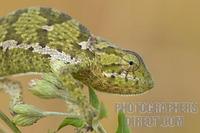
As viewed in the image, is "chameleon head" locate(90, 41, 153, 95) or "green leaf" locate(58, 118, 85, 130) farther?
"chameleon head" locate(90, 41, 153, 95)

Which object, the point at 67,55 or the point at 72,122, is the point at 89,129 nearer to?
the point at 72,122

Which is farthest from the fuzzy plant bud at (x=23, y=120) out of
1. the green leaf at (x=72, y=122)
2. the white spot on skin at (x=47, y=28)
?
the white spot on skin at (x=47, y=28)

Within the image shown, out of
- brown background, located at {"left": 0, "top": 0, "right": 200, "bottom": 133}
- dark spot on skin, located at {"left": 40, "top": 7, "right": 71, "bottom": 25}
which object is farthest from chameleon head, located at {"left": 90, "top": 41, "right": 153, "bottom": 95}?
brown background, located at {"left": 0, "top": 0, "right": 200, "bottom": 133}

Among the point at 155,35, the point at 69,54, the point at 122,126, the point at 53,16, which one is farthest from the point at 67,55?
the point at 155,35

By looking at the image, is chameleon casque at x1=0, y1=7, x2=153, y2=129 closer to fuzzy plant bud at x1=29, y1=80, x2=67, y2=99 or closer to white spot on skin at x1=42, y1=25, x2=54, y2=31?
white spot on skin at x1=42, y1=25, x2=54, y2=31

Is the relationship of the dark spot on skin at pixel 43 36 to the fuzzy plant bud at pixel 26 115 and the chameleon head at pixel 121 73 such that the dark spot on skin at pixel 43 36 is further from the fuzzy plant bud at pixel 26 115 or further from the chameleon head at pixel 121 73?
the fuzzy plant bud at pixel 26 115

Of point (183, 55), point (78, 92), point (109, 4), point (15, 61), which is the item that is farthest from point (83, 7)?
point (78, 92)
